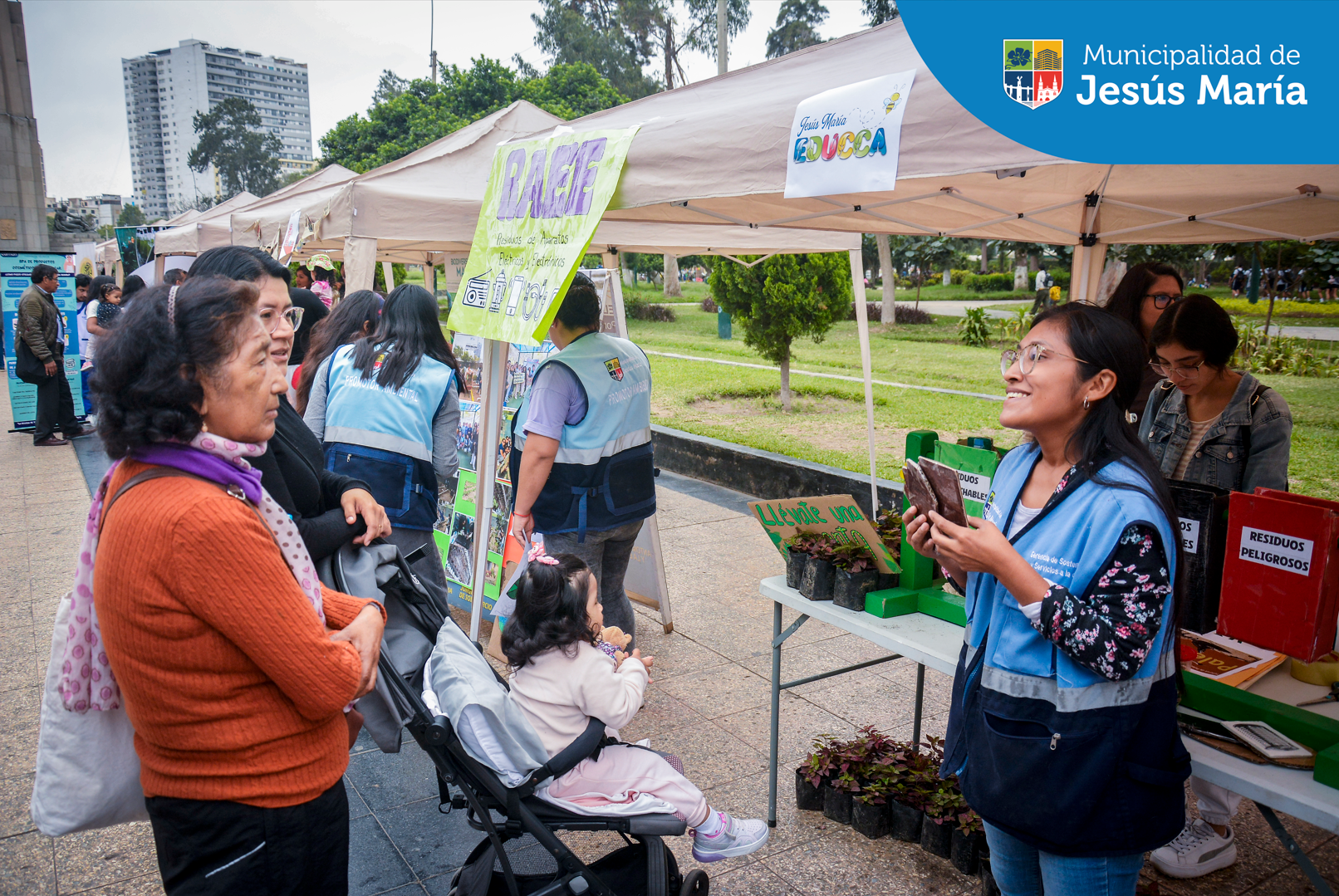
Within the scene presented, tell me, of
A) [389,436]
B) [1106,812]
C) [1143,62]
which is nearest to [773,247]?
[389,436]

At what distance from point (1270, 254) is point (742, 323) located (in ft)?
43.4

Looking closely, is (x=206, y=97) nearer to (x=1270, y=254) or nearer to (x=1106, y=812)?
(x=1270, y=254)

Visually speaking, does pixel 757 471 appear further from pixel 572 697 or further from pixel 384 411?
pixel 572 697

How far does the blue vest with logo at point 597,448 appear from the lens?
3.54 meters

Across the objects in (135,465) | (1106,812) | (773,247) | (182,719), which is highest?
(773,247)

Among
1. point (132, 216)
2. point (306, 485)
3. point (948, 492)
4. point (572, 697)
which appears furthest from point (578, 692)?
point (132, 216)

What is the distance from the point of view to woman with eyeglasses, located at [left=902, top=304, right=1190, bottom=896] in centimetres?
157

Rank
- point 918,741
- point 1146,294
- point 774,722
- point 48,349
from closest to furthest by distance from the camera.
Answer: point 774,722 → point 918,741 → point 1146,294 → point 48,349

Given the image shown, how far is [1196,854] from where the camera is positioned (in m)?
2.64

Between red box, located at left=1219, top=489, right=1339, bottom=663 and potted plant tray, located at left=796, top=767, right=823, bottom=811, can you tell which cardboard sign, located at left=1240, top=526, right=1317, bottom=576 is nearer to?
red box, located at left=1219, top=489, right=1339, bottom=663

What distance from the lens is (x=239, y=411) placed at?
4.80ft

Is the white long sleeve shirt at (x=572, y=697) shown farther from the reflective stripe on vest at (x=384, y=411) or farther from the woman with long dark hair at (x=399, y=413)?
the reflective stripe on vest at (x=384, y=411)

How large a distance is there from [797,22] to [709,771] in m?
50.4

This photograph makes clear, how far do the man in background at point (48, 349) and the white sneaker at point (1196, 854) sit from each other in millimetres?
11356
